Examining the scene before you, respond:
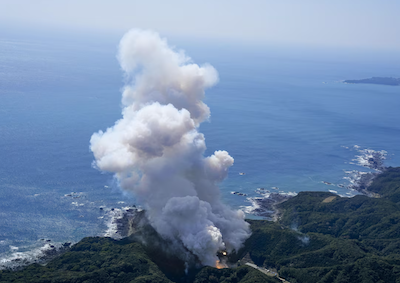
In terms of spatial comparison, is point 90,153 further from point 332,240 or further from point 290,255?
point 332,240

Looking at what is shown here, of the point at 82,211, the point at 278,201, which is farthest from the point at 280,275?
the point at 82,211

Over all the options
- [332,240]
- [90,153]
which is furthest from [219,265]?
[90,153]

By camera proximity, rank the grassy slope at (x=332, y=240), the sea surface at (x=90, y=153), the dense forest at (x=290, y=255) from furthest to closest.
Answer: the sea surface at (x=90, y=153)
the grassy slope at (x=332, y=240)
the dense forest at (x=290, y=255)

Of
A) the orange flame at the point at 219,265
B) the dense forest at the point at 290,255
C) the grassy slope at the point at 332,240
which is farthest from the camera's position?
the orange flame at the point at 219,265

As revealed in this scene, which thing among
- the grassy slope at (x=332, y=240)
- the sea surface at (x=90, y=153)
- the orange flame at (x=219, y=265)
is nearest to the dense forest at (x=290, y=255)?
the grassy slope at (x=332, y=240)

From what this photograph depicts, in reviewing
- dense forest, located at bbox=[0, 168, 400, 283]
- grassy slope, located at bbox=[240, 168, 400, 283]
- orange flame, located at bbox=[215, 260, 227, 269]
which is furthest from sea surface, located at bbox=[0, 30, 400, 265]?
orange flame, located at bbox=[215, 260, 227, 269]

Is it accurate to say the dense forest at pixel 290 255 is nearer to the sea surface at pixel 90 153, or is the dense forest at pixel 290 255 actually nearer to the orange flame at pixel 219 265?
the orange flame at pixel 219 265

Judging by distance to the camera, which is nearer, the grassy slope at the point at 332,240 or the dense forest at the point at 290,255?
the dense forest at the point at 290,255

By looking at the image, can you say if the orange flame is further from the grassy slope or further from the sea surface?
the sea surface

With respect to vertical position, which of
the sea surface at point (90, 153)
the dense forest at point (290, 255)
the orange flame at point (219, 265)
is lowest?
the orange flame at point (219, 265)
